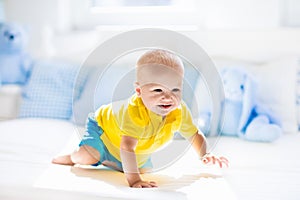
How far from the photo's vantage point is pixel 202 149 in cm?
118

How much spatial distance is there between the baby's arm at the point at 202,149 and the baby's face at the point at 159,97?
14cm

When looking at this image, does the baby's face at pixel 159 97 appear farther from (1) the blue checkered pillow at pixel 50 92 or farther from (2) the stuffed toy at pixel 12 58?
(2) the stuffed toy at pixel 12 58

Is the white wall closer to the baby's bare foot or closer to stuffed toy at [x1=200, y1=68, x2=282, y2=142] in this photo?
stuffed toy at [x1=200, y1=68, x2=282, y2=142]

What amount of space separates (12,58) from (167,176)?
1.40 metres

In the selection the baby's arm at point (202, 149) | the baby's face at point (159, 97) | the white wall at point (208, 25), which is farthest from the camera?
the white wall at point (208, 25)

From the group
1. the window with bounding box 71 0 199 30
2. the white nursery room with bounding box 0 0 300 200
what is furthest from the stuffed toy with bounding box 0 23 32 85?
the window with bounding box 71 0 199 30

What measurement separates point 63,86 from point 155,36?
93 cm

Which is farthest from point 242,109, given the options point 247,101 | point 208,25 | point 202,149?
point 208,25

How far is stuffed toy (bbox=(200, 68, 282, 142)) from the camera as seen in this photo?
65.0 inches

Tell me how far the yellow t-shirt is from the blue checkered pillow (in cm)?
85

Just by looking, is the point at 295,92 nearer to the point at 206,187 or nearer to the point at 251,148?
the point at 251,148

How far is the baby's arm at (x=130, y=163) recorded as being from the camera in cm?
107

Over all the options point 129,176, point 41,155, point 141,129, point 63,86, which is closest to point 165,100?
point 141,129

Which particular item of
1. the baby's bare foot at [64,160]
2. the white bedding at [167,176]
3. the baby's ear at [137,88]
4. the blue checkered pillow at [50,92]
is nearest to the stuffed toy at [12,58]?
the blue checkered pillow at [50,92]
